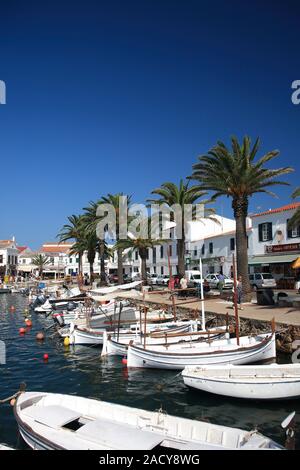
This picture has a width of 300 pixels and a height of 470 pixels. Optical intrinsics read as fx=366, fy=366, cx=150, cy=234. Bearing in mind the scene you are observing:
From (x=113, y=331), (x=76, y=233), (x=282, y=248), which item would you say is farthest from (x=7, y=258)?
(x=113, y=331)

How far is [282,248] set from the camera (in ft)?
130

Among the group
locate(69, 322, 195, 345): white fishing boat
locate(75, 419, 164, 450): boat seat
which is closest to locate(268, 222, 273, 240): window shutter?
locate(69, 322, 195, 345): white fishing boat

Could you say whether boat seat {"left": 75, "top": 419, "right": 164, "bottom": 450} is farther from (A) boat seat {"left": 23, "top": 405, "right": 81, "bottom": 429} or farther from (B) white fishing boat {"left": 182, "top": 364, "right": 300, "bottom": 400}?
(B) white fishing boat {"left": 182, "top": 364, "right": 300, "bottom": 400}

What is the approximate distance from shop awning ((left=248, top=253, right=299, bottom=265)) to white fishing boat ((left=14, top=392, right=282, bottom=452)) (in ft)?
102

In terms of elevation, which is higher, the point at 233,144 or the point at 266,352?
the point at 233,144

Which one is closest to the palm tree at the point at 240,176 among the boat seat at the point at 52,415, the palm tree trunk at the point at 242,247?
the palm tree trunk at the point at 242,247

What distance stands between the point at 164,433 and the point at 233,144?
23.0m

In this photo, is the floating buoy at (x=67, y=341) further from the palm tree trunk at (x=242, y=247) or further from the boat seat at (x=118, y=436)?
the boat seat at (x=118, y=436)

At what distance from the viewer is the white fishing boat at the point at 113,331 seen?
20234mm

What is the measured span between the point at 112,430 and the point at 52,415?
6.21ft
